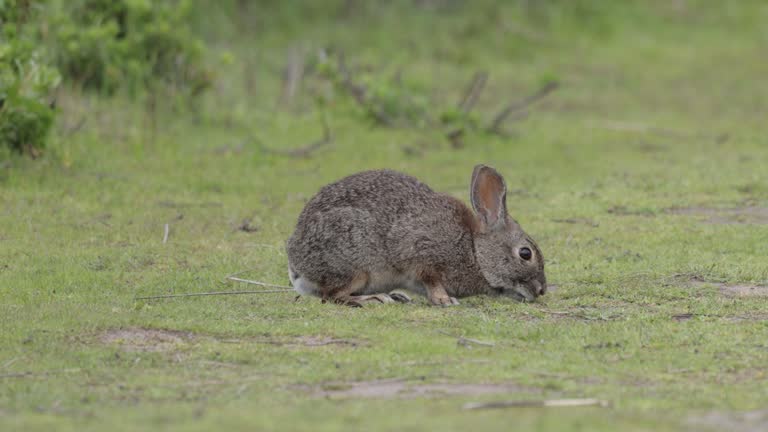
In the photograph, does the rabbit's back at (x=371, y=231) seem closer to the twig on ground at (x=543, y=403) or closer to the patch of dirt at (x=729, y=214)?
the twig on ground at (x=543, y=403)

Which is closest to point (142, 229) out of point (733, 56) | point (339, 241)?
point (339, 241)

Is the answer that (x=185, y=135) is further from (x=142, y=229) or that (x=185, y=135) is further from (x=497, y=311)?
(x=497, y=311)

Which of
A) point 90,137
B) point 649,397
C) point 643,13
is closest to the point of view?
point 649,397

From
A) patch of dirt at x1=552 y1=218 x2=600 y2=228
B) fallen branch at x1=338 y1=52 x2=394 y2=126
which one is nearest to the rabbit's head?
patch of dirt at x1=552 y1=218 x2=600 y2=228

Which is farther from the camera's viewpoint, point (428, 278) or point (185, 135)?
point (185, 135)

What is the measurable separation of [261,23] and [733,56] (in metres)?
7.36

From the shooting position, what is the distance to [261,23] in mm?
18875

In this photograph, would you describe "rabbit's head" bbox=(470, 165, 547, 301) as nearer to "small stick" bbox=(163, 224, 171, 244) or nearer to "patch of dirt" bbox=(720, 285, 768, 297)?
"patch of dirt" bbox=(720, 285, 768, 297)

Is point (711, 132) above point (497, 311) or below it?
above

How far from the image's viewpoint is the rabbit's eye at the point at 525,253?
784 centimetres

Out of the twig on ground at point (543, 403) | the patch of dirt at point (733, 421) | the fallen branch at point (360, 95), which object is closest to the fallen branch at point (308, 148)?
the fallen branch at point (360, 95)

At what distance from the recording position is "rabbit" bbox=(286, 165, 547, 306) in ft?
24.9

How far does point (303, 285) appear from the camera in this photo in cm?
770

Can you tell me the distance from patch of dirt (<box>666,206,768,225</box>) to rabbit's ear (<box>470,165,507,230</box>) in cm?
271
